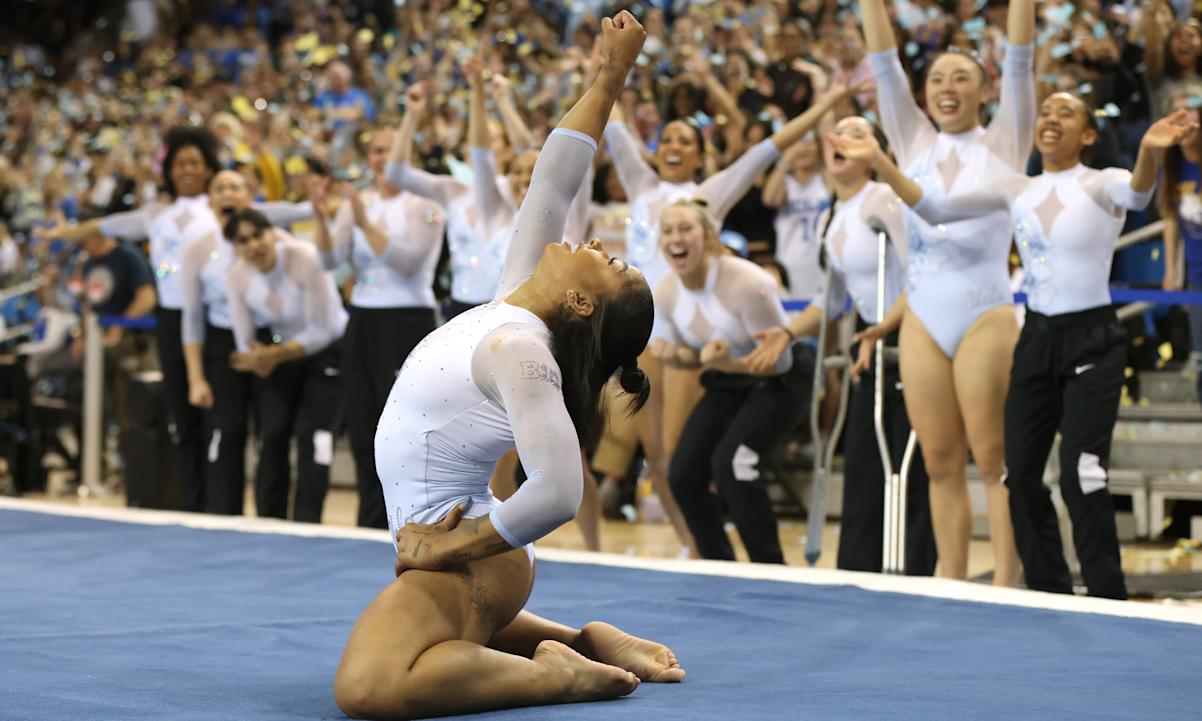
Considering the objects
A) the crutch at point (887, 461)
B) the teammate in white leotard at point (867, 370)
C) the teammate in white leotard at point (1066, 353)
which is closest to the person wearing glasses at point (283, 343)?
the teammate in white leotard at point (867, 370)

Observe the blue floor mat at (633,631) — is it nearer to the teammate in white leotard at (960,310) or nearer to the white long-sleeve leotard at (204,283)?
the teammate in white leotard at (960,310)

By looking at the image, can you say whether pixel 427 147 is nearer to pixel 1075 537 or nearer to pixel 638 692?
pixel 1075 537

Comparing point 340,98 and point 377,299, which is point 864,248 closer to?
point 377,299

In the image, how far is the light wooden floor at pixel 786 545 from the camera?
19.6ft

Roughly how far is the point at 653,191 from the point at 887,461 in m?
1.68

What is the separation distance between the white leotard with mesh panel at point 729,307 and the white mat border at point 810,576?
38.7 inches

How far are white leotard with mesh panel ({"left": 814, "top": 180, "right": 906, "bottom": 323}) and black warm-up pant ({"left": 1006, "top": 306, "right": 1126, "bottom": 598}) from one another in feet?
2.43

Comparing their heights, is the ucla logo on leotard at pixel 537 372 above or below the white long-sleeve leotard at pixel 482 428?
above

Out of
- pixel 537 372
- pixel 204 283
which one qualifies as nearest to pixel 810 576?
pixel 537 372

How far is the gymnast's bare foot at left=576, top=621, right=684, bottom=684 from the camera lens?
2912 mm

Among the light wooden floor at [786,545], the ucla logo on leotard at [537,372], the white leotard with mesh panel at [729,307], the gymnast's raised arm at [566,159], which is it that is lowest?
the light wooden floor at [786,545]

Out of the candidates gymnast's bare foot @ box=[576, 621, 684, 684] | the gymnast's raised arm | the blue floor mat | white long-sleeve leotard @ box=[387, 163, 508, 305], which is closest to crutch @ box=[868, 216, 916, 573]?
the blue floor mat

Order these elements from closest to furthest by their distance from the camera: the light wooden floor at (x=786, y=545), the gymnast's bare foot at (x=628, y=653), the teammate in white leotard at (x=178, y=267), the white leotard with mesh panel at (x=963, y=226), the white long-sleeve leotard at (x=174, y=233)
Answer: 1. the gymnast's bare foot at (x=628, y=653)
2. the white leotard with mesh panel at (x=963, y=226)
3. the light wooden floor at (x=786, y=545)
4. the white long-sleeve leotard at (x=174, y=233)
5. the teammate in white leotard at (x=178, y=267)

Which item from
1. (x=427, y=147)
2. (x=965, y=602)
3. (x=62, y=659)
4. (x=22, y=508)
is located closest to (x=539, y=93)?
(x=427, y=147)
